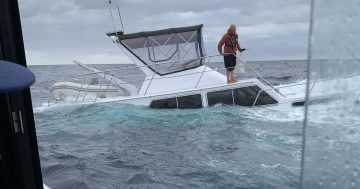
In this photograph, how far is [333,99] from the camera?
1.25 meters

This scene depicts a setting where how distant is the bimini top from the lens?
13.1 m

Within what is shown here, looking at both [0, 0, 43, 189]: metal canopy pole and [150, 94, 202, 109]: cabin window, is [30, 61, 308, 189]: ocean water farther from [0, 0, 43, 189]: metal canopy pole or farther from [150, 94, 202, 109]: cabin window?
[0, 0, 43, 189]: metal canopy pole

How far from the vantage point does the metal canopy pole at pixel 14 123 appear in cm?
227

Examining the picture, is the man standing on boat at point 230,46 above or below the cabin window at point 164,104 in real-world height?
above

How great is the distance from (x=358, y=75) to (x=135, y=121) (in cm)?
980

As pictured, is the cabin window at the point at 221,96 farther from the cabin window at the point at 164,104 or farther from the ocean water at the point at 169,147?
the cabin window at the point at 164,104

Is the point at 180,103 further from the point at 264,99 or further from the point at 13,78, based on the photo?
the point at 13,78

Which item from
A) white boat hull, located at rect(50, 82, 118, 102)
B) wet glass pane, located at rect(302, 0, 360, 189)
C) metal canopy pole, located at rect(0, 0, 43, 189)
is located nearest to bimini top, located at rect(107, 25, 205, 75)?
white boat hull, located at rect(50, 82, 118, 102)

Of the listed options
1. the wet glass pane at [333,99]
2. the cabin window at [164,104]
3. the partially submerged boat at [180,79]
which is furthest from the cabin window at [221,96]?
the wet glass pane at [333,99]

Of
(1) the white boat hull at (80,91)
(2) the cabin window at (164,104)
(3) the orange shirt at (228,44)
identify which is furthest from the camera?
(1) the white boat hull at (80,91)

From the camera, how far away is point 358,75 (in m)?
1.23

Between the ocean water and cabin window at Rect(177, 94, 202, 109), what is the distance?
276 millimetres

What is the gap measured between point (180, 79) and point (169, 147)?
5.50m

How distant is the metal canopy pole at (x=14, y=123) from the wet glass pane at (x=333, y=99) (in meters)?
1.77
